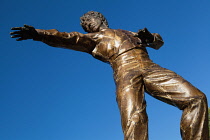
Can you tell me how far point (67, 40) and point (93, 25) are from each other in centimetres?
94

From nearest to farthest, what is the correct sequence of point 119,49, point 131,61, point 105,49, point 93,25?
point 131,61 < point 119,49 < point 105,49 < point 93,25

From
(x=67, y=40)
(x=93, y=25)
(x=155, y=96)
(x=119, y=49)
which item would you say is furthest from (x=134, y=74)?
(x=93, y=25)

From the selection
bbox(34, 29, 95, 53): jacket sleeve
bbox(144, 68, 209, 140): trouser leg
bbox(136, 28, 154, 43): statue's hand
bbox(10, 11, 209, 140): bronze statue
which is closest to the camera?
bbox(144, 68, 209, 140): trouser leg

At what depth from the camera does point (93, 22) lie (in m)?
7.85

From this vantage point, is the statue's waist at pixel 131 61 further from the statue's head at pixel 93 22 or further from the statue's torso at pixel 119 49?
the statue's head at pixel 93 22

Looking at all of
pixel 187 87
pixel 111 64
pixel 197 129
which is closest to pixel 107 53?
pixel 111 64

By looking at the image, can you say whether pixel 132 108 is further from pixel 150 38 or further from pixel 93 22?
pixel 93 22

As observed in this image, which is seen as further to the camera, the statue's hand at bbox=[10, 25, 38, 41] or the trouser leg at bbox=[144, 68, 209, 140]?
Answer: the statue's hand at bbox=[10, 25, 38, 41]

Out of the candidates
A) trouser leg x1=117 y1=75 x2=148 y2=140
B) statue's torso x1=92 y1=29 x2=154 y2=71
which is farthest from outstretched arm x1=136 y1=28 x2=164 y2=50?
trouser leg x1=117 y1=75 x2=148 y2=140

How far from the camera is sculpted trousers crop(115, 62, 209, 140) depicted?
18.1 ft

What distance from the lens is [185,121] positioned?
556 centimetres

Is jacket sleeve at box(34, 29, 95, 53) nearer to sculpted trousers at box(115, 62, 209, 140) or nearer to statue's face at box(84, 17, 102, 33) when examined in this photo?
statue's face at box(84, 17, 102, 33)

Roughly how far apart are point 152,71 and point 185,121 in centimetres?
126

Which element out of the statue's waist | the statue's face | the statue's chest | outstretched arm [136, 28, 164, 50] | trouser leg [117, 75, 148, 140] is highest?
the statue's face
